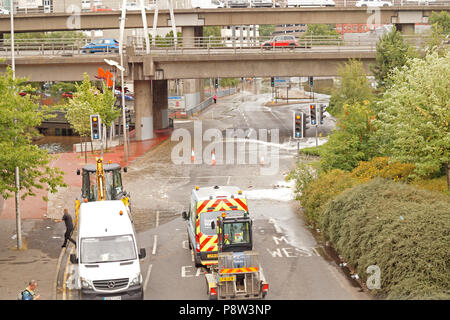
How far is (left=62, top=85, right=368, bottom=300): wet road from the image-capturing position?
19516mm

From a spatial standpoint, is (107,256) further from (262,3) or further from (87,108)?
(262,3)

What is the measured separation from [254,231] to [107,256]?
373 inches

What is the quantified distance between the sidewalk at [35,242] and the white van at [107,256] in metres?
1.69

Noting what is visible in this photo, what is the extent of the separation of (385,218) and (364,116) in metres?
12.0

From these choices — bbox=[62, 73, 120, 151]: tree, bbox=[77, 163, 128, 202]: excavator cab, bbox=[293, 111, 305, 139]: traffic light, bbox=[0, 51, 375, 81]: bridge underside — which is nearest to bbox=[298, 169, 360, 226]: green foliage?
bbox=[293, 111, 305, 139]: traffic light

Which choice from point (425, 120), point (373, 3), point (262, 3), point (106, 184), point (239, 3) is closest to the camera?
point (425, 120)

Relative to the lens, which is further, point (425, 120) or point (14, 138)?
point (425, 120)

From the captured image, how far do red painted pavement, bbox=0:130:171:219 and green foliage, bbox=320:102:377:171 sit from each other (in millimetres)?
12340

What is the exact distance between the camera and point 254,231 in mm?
26469

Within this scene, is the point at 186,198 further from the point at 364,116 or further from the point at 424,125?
the point at 424,125

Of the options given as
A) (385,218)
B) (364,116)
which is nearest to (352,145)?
(364,116)

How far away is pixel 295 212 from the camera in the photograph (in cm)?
3002

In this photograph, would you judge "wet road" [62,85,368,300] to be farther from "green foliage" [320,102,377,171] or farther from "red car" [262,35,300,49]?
"red car" [262,35,300,49]

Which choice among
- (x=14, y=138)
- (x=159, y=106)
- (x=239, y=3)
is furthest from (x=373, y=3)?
(x=14, y=138)
